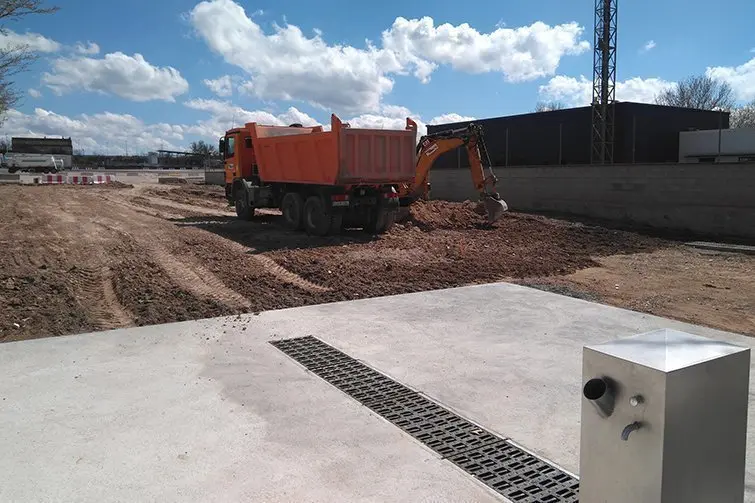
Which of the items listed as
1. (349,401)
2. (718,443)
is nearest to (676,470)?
(718,443)

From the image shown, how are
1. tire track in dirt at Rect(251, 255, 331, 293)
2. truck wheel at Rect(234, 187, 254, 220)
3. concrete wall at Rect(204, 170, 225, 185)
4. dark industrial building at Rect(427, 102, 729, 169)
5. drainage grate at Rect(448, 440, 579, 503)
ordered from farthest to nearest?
1. concrete wall at Rect(204, 170, 225, 185)
2. dark industrial building at Rect(427, 102, 729, 169)
3. truck wheel at Rect(234, 187, 254, 220)
4. tire track in dirt at Rect(251, 255, 331, 293)
5. drainage grate at Rect(448, 440, 579, 503)

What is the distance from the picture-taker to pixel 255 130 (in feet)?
60.5

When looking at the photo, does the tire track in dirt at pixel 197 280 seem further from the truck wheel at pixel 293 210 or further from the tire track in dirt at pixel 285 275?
the truck wheel at pixel 293 210

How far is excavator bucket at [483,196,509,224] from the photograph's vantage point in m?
17.5

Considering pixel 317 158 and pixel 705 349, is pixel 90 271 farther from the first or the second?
pixel 705 349

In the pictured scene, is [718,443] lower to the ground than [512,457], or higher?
higher

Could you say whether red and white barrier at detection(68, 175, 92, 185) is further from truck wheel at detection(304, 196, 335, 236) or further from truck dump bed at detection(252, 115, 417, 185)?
truck wheel at detection(304, 196, 335, 236)

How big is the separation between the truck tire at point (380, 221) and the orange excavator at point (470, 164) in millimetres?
1239

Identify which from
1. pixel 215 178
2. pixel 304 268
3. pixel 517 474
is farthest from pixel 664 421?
pixel 215 178

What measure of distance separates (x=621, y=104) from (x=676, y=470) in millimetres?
38302

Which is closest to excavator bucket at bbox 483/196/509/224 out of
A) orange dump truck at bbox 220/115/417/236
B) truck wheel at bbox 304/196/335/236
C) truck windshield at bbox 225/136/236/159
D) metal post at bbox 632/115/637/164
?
orange dump truck at bbox 220/115/417/236

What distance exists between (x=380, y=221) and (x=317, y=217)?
1.71 metres

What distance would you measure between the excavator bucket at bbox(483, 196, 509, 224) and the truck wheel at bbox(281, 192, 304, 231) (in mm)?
5606

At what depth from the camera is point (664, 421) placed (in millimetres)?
2143
